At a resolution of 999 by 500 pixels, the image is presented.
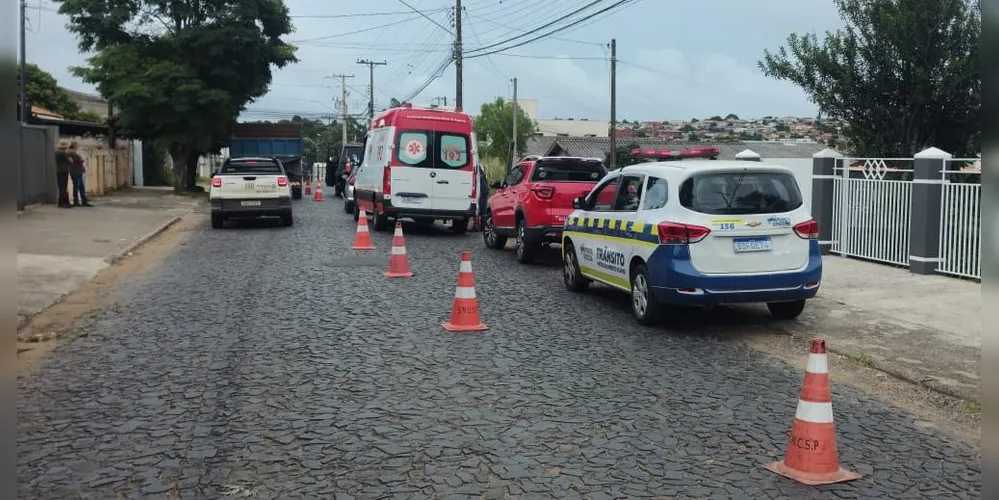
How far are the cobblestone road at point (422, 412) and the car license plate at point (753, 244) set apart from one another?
94 cm

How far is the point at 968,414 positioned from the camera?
6.48m

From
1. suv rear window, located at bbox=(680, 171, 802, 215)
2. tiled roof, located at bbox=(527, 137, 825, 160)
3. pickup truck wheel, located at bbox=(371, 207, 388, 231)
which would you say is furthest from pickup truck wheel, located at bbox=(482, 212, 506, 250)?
tiled roof, located at bbox=(527, 137, 825, 160)

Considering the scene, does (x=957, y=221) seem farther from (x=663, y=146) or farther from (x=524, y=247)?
(x=663, y=146)

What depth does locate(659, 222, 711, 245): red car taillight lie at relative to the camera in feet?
29.3

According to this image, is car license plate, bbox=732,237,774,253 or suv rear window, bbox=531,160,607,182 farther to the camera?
suv rear window, bbox=531,160,607,182

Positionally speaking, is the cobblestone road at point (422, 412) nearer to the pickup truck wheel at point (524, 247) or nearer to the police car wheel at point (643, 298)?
the police car wheel at point (643, 298)

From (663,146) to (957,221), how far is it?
42.5 metres

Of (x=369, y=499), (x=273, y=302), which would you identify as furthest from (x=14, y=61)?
(x=273, y=302)

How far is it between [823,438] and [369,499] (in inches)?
98.2

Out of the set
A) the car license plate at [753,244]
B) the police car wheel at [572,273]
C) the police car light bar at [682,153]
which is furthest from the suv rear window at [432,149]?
the car license plate at [753,244]

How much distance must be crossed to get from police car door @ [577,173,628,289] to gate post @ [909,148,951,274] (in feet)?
15.8

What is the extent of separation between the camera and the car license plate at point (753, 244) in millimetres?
9016

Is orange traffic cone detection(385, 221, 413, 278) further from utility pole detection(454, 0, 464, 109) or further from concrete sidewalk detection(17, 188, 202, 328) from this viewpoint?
utility pole detection(454, 0, 464, 109)

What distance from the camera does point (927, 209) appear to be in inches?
505
